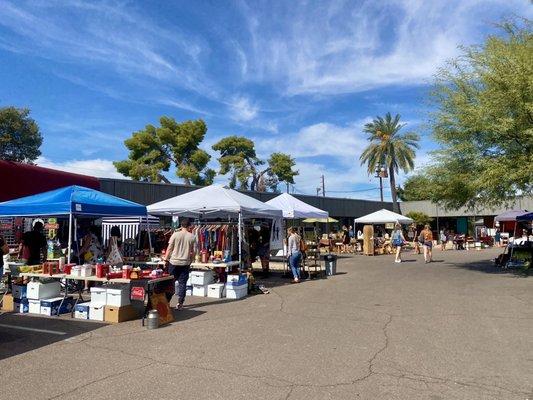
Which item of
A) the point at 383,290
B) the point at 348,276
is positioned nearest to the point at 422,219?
the point at 348,276

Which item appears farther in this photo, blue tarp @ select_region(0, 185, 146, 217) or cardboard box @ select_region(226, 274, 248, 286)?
cardboard box @ select_region(226, 274, 248, 286)

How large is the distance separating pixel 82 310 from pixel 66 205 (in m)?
2.20

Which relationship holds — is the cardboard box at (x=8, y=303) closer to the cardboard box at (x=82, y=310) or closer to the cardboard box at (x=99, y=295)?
the cardboard box at (x=82, y=310)

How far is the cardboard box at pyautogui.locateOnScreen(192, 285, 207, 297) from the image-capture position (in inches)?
468

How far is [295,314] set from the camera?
30.5ft

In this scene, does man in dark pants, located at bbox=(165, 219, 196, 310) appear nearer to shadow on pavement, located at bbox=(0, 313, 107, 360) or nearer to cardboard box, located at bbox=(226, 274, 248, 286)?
shadow on pavement, located at bbox=(0, 313, 107, 360)

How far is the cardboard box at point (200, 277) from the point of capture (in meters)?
11.9

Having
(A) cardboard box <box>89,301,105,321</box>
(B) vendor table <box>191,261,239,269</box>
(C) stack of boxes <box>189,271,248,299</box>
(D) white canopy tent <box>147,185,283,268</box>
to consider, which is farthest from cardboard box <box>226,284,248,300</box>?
(A) cardboard box <box>89,301,105,321</box>

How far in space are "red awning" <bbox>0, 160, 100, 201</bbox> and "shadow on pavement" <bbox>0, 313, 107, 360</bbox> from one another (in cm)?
810

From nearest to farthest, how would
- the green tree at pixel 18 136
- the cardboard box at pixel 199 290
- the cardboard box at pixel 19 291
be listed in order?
the cardboard box at pixel 19 291 → the cardboard box at pixel 199 290 → the green tree at pixel 18 136

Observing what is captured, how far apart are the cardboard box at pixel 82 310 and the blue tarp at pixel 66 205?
1959 millimetres

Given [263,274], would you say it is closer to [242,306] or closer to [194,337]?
[242,306]

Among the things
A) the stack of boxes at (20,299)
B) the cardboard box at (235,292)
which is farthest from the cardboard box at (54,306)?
the cardboard box at (235,292)

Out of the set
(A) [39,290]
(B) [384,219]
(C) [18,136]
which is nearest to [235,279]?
(A) [39,290]
